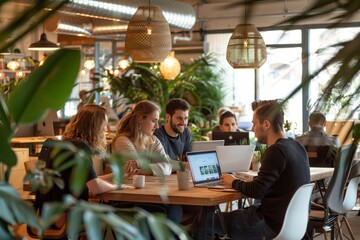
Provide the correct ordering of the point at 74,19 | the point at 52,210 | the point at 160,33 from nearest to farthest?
1. the point at 52,210
2. the point at 160,33
3. the point at 74,19

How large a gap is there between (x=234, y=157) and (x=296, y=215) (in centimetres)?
136

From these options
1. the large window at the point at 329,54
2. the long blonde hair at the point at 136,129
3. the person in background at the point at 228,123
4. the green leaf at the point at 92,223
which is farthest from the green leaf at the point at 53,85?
the person in background at the point at 228,123

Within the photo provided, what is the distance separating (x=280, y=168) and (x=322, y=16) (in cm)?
451

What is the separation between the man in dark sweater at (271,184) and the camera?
512 cm

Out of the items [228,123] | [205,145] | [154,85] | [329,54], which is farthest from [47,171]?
[154,85]

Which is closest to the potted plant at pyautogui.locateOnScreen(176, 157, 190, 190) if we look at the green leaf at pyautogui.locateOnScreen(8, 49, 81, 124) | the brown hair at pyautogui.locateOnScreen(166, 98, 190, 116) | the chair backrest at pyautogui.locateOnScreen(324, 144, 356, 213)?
the chair backrest at pyautogui.locateOnScreen(324, 144, 356, 213)

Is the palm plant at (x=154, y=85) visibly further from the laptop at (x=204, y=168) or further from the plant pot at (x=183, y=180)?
the plant pot at (x=183, y=180)

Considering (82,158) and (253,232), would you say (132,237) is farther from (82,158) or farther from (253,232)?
(253,232)

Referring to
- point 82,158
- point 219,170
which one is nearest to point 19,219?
point 82,158

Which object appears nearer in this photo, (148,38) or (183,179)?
(183,179)

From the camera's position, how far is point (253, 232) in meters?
5.29

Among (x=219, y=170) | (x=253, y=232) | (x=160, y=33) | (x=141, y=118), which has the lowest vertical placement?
(x=253, y=232)

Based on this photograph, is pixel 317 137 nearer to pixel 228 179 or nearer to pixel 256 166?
pixel 256 166

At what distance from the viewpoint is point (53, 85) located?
99 centimetres
